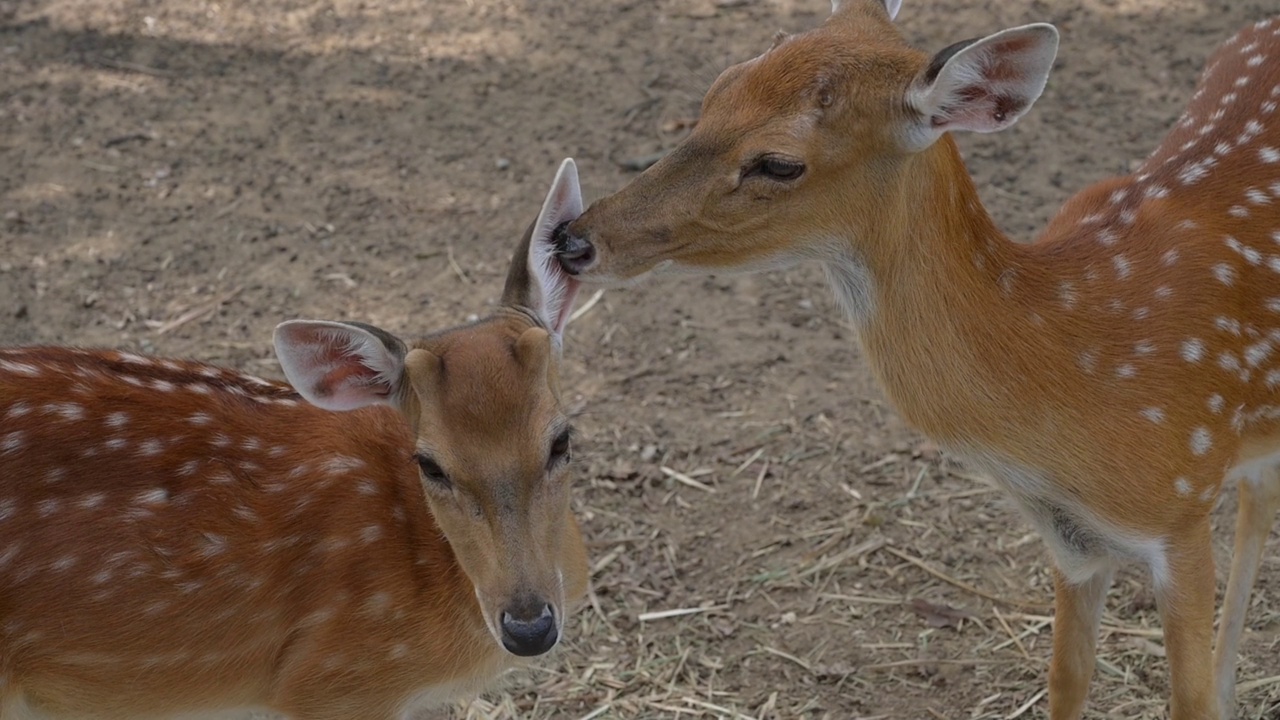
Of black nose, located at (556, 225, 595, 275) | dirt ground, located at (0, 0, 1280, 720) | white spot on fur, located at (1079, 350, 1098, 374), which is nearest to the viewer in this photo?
black nose, located at (556, 225, 595, 275)

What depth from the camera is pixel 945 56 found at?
10.8ft

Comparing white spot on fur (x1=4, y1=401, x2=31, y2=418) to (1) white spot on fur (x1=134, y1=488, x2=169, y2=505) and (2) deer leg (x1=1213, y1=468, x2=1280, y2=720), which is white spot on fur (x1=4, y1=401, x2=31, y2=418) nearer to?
(1) white spot on fur (x1=134, y1=488, x2=169, y2=505)

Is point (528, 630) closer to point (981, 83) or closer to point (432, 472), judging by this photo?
point (432, 472)

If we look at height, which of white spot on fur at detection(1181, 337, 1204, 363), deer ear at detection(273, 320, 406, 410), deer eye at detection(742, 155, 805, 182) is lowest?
white spot on fur at detection(1181, 337, 1204, 363)

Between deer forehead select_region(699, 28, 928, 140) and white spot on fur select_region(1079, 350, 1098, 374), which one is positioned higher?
deer forehead select_region(699, 28, 928, 140)

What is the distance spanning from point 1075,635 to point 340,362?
2.15m

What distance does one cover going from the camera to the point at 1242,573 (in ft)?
14.4

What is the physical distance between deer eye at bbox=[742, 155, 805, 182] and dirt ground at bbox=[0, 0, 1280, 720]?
146 cm

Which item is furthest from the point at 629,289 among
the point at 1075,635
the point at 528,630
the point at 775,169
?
the point at 528,630

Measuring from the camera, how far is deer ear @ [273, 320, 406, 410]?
342cm

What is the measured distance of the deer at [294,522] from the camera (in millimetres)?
3400

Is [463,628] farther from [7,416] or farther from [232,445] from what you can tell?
[7,416]

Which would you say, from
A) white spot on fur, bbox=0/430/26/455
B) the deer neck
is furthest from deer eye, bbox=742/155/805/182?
white spot on fur, bbox=0/430/26/455

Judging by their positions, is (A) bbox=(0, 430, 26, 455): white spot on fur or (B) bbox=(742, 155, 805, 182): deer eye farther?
(A) bbox=(0, 430, 26, 455): white spot on fur
